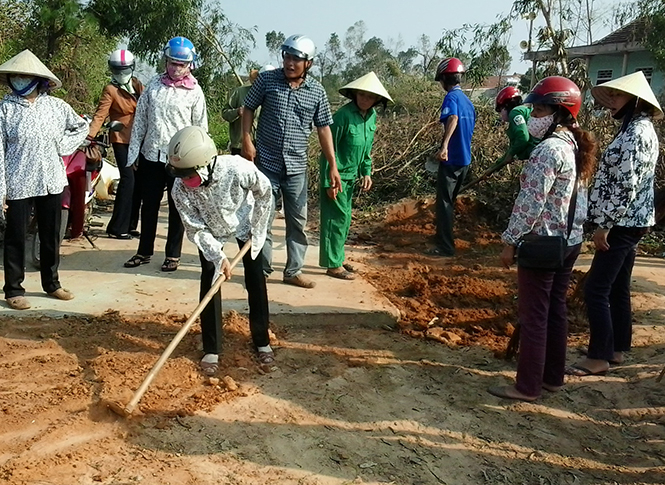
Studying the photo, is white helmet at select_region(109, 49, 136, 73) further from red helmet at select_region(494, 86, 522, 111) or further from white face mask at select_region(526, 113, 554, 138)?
white face mask at select_region(526, 113, 554, 138)

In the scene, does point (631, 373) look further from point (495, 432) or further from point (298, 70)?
point (298, 70)

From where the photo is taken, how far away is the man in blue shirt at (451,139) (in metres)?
6.65

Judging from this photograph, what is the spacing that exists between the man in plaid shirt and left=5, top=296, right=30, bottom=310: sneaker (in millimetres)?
1759

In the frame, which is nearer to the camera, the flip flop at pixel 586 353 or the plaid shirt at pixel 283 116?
the flip flop at pixel 586 353

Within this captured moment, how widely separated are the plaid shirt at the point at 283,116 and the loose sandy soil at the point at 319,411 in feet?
4.27

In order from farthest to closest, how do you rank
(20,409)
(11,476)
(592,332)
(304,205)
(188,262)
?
(188,262) < (304,205) < (592,332) < (20,409) < (11,476)

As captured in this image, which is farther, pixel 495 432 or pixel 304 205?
pixel 304 205

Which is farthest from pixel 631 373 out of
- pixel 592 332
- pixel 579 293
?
pixel 579 293

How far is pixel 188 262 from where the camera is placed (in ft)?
20.0

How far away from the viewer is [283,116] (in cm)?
516

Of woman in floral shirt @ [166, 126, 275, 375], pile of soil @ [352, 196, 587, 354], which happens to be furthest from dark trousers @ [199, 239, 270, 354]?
pile of soil @ [352, 196, 587, 354]

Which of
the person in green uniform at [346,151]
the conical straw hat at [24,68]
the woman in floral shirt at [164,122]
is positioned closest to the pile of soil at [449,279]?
the person in green uniform at [346,151]

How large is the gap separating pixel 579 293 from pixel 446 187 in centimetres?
189

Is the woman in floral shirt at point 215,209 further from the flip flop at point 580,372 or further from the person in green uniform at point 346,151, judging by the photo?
the flip flop at point 580,372
